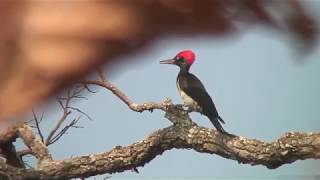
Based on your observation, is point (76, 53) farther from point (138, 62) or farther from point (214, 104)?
point (214, 104)

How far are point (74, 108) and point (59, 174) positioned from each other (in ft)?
0.56

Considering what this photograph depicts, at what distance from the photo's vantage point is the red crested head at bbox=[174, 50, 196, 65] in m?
0.58

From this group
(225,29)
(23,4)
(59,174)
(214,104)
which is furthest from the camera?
(59,174)

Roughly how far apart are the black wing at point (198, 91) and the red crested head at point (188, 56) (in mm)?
32

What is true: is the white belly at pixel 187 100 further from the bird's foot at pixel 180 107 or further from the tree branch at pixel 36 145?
the tree branch at pixel 36 145

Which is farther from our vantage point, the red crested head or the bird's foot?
the bird's foot

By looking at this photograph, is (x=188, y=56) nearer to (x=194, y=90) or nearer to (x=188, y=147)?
(x=194, y=90)

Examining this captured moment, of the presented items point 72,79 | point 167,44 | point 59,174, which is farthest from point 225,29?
point 59,174

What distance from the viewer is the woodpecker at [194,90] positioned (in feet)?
2.00

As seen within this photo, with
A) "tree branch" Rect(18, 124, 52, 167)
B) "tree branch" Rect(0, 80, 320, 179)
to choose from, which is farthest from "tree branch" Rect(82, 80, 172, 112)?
"tree branch" Rect(18, 124, 52, 167)

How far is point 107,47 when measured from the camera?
418mm

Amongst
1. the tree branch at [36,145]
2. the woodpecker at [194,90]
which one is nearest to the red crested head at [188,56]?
the woodpecker at [194,90]

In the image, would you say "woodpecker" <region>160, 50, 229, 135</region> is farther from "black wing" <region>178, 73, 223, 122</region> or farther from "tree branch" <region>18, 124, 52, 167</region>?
"tree branch" <region>18, 124, 52, 167</region>

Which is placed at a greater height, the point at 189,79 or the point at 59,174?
the point at 189,79
